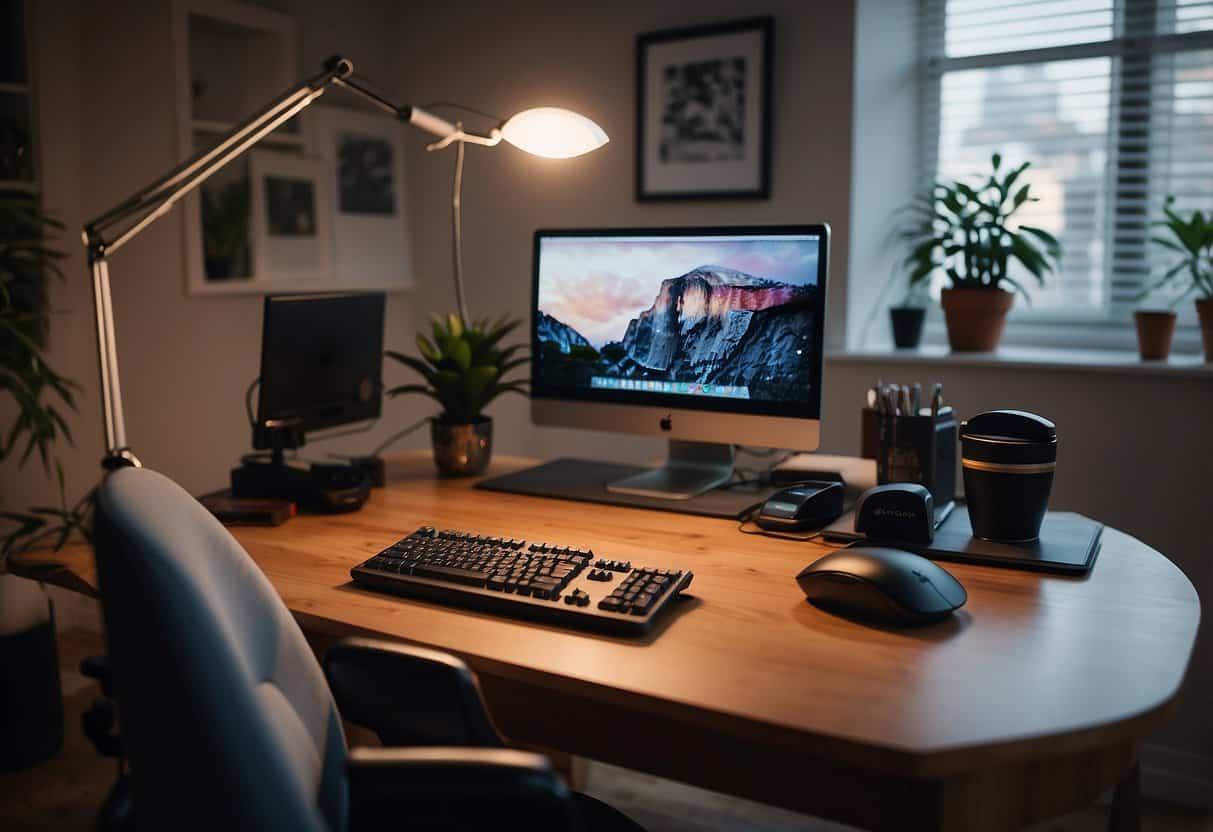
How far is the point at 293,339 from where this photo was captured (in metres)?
1.88

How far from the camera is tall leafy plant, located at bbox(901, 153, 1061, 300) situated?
2721 mm

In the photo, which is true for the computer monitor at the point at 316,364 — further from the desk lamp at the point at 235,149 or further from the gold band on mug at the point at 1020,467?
the gold band on mug at the point at 1020,467

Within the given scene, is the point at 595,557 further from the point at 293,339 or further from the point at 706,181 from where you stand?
the point at 706,181

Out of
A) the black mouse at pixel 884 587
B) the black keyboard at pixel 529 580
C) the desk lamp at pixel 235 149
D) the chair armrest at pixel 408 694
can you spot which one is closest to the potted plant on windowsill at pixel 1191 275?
the desk lamp at pixel 235 149

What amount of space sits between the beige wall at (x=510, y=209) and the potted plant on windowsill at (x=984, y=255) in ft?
0.53

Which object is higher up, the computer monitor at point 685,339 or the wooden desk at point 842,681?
the computer monitor at point 685,339

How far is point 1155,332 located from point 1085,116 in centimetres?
69

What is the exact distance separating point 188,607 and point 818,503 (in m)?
1.02

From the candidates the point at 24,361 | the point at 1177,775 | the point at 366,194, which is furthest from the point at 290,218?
the point at 1177,775

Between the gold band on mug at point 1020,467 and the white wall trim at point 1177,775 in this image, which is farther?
the white wall trim at point 1177,775

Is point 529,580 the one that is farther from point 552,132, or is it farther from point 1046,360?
point 1046,360

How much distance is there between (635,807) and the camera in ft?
7.79

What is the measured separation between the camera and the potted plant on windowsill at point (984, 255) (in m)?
2.72

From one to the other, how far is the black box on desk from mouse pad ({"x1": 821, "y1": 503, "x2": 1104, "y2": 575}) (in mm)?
72
